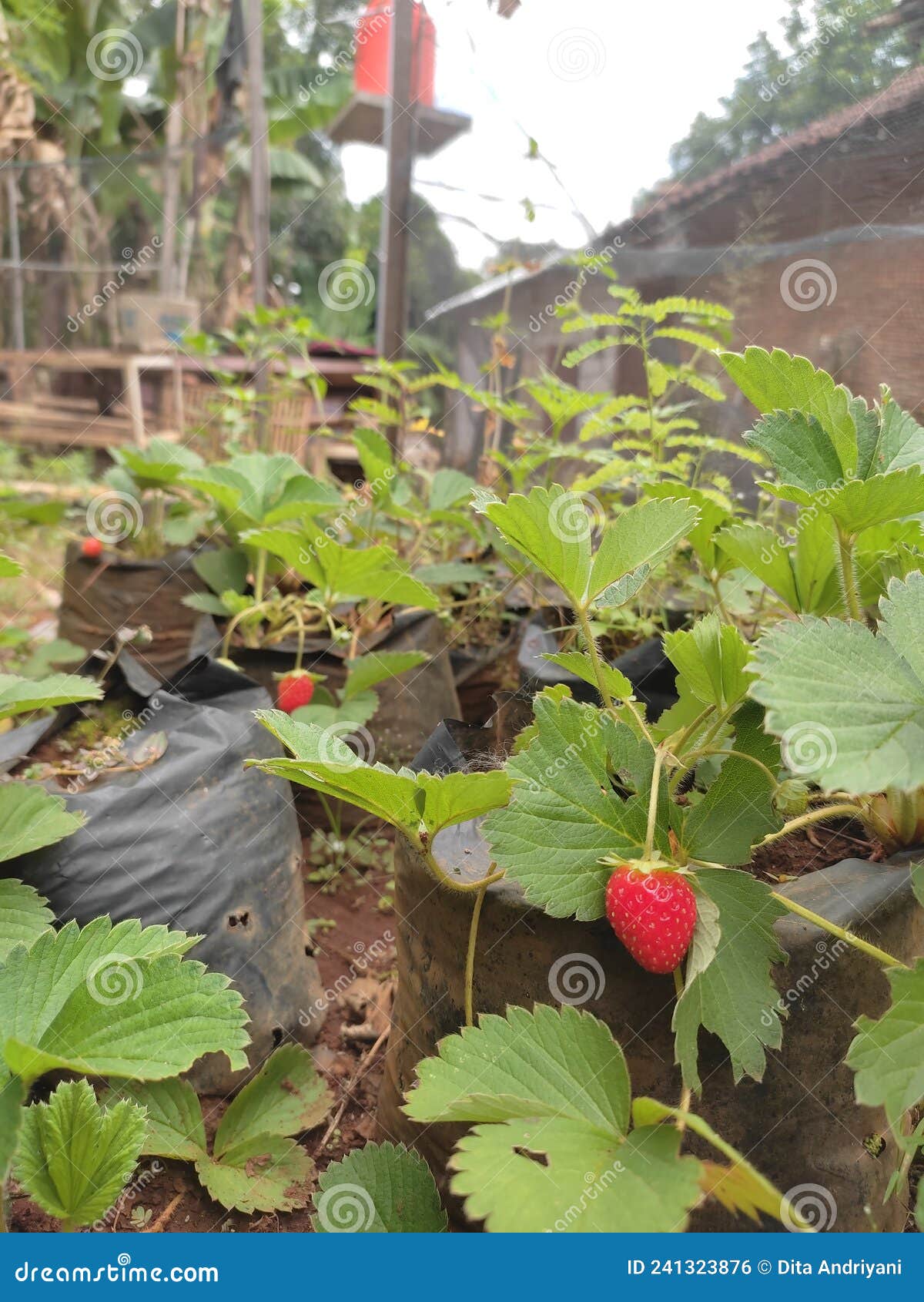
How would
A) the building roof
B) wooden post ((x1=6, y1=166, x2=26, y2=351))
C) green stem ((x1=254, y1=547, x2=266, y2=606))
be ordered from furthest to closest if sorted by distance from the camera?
wooden post ((x1=6, y1=166, x2=26, y2=351)) < green stem ((x1=254, y1=547, x2=266, y2=606)) < the building roof

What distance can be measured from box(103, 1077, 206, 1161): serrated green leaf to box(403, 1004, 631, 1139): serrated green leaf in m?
0.55

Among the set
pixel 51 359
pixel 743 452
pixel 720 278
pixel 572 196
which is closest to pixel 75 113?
pixel 51 359

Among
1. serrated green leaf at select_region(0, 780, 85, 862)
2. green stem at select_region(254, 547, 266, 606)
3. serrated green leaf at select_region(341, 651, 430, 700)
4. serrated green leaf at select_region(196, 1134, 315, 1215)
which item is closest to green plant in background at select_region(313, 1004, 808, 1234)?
serrated green leaf at select_region(196, 1134, 315, 1215)

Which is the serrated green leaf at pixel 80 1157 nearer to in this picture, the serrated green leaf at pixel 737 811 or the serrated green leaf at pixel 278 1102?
the serrated green leaf at pixel 278 1102

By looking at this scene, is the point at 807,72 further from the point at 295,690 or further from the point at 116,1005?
the point at 116,1005

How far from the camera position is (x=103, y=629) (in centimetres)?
234

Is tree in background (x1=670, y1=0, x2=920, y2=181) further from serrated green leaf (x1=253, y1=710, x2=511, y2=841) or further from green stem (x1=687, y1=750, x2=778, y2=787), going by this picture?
serrated green leaf (x1=253, y1=710, x2=511, y2=841)

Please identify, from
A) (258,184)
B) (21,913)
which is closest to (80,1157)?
(21,913)

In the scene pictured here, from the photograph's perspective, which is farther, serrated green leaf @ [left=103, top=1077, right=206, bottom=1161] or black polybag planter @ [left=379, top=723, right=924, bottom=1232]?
serrated green leaf @ [left=103, top=1077, right=206, bottom=1161]

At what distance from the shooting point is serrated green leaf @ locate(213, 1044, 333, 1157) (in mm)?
1070

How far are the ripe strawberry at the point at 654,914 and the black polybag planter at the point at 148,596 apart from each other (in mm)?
1778

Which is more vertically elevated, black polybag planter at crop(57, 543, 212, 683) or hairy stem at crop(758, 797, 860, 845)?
hairy stem at crop(758, 797, 860, 845)

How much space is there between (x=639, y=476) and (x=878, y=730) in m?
0.77

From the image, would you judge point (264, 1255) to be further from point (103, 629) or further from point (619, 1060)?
point (103, 629)
